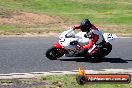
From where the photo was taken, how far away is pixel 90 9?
39062 millimetres

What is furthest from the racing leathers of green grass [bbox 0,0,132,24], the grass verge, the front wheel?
green grass [bbox 0,0,132,24]

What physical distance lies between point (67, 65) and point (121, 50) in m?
4.12

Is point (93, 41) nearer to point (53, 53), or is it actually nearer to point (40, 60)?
point (53, 53)

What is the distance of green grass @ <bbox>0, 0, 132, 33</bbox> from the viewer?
1271 inches

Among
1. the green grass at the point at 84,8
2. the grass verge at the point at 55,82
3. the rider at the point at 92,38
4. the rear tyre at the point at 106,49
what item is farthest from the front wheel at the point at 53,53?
the green grass at the point at 84,8

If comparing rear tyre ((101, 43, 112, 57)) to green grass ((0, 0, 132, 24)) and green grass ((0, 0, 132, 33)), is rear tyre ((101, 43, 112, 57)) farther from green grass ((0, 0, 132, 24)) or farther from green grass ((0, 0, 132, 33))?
green grass ((0, 0, 132, 24))

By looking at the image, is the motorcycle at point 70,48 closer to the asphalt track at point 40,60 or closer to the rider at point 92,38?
the rider at point 92,38

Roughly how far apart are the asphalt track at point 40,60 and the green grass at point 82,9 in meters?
9.68

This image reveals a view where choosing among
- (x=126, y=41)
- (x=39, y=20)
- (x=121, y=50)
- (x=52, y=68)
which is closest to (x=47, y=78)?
(x=52, y=68)

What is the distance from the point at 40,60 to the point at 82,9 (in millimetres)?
23241

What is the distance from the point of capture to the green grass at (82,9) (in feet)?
106

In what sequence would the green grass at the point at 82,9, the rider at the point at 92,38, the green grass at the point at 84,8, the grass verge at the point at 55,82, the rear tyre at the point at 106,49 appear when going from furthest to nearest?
1. the green grass at the point at 84,8
2. the green grass at the point at 82,9
3. the rear tyre at the point at 106,49
4. the rider at the point at 92,38
5. the grass verge at the point at 55,82

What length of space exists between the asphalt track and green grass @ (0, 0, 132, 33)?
968 centimetres

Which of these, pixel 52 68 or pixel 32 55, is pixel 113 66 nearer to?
pixel 52 68
